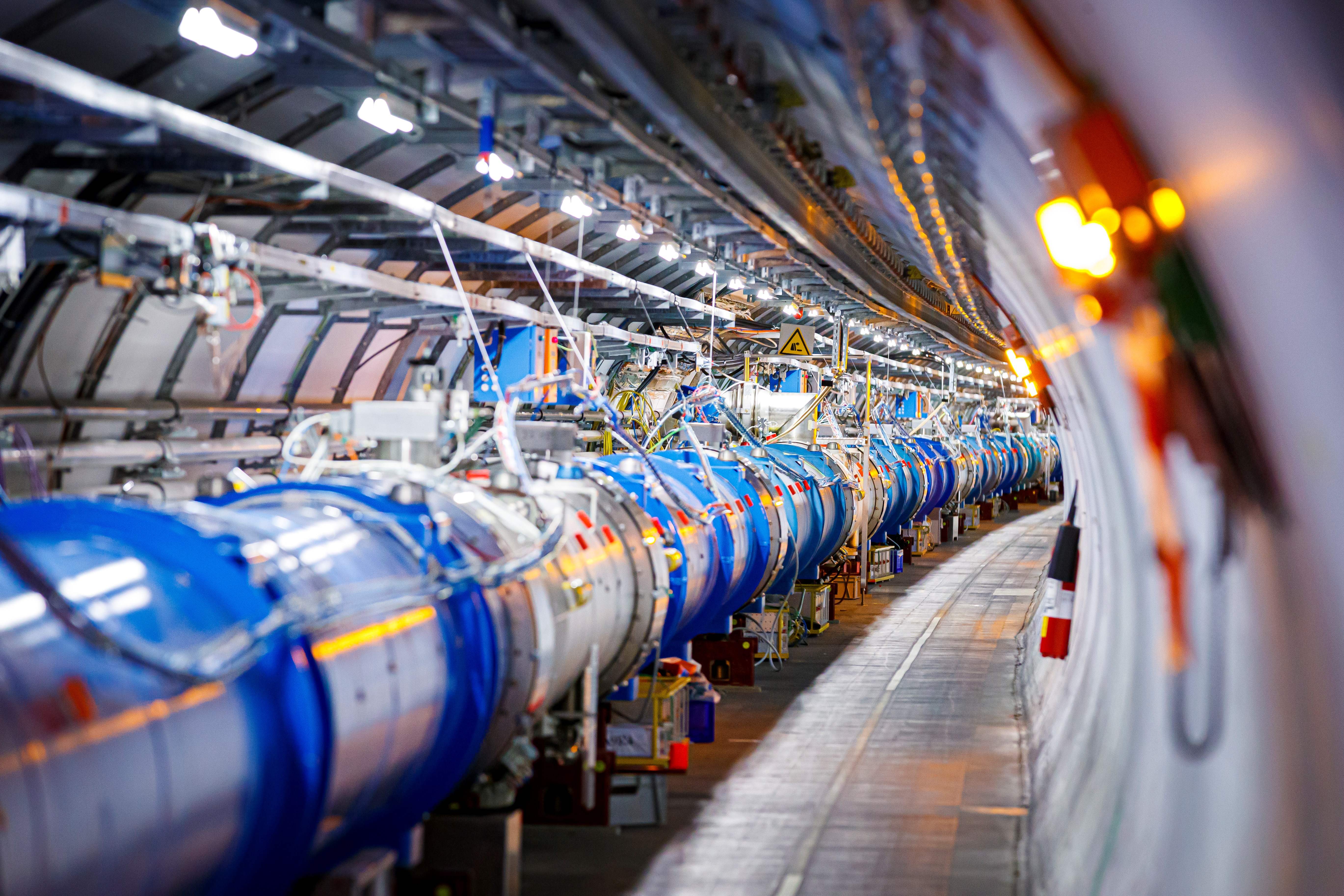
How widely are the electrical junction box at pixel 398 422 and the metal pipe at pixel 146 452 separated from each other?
5.19 ft

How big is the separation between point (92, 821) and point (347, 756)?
1014mm

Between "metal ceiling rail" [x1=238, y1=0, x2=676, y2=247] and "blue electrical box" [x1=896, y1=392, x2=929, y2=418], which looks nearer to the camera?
"metal ceiling rail" [x1=238, y1=0, x2=676, y2=247]

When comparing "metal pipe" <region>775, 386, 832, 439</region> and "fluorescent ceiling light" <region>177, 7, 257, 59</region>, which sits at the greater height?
"fluorescent ceiling light" <region>177, 7, 257, 59</region>

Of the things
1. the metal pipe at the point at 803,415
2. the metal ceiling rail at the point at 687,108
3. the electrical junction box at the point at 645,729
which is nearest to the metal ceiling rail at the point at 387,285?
the metal ceiling rail at the point at 687,108

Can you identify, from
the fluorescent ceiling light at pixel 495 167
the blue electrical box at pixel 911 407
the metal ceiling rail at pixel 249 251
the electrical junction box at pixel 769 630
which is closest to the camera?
the metal ceiling rail at pixel 249 251

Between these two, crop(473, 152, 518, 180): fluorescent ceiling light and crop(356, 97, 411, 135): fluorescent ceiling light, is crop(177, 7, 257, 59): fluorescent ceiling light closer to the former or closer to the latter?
crop(356, 97, 411, 135): fluorescent ceiling light

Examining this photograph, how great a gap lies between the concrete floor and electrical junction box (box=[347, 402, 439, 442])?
1.90 meters

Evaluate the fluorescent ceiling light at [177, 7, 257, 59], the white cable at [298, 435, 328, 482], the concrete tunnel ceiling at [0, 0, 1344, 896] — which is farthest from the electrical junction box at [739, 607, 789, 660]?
the white cable at [298, 435, 328, 482]

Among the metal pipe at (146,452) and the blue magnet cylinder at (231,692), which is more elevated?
the metal pipe at (146,452)

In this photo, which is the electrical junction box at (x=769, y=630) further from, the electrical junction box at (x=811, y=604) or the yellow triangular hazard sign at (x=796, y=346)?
the yellow triangular hazard sign at (x=796, y=346)

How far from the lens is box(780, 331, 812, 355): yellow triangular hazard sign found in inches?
514

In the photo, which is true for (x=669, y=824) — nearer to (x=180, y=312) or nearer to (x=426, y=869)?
(x=426, y=869)

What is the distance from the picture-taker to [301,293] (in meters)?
7.26

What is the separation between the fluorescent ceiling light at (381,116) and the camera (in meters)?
7.59
